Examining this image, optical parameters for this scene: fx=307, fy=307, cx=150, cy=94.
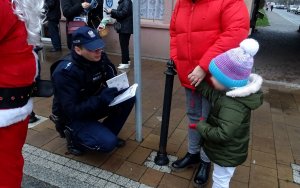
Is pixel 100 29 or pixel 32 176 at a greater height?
pixel 100 29

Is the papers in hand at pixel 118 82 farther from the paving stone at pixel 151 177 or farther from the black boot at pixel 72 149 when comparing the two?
the paving stone at pixel 151 177

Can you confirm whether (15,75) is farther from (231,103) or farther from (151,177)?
(151,177)

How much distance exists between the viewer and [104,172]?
9.24 ft

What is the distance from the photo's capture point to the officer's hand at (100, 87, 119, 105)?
274 cm

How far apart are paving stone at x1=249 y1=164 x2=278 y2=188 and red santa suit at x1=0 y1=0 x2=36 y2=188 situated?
1.96m

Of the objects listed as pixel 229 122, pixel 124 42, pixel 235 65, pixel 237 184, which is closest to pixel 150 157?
pixel 237 184

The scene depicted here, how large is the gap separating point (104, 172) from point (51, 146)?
0.77 metres

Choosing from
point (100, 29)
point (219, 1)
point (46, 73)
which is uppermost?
point (219, 1)

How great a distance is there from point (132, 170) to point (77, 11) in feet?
12.4

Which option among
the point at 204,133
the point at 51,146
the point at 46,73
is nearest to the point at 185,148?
the point at 204,133

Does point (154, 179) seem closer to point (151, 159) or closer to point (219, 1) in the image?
point (151, 159)

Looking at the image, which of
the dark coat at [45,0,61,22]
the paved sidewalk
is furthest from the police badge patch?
the paved sidewalk

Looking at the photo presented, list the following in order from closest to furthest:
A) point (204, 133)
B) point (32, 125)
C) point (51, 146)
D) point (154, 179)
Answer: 1. point (204, 133)
2. point (154, 179)
3. point (51, 146)
4. point (32, 125)

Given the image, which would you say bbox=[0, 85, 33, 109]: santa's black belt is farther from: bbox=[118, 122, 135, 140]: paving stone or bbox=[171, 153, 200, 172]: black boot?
bbox=[118, 122, 135, 140]: paving stone
